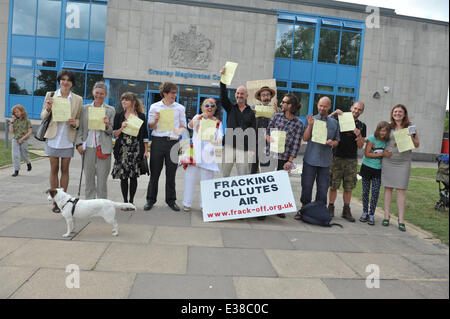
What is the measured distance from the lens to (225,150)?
5.95m

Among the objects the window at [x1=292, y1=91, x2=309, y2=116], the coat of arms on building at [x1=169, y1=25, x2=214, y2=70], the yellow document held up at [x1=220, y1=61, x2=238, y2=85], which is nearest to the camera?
the yellow document held up at [x1=220, y1=61, x2=238, y2=85]

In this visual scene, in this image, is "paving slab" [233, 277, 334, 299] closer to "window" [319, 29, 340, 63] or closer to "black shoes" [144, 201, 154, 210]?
"black shoes" [144, 201, 154, 210]

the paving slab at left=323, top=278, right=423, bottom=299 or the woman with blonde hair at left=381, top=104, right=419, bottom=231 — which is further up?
the woman with blonde hair at left=381, top=104, right=419, bottom=231

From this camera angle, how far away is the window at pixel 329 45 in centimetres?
2312

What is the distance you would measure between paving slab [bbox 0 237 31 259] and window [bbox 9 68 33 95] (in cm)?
2170

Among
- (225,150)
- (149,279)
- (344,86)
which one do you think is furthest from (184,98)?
(149,279)

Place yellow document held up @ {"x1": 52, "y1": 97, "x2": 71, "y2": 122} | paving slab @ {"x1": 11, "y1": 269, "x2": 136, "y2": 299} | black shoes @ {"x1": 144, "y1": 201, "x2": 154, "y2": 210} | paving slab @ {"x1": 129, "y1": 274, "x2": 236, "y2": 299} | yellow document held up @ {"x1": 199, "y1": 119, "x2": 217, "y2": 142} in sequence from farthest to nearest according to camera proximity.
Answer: black shoes @ {"x1": 144, "y1": 201, "x2": 154, "y2": 210}, yellow document held up @ {"x1": 199, "y1": 119, "x2": 217, "y2": 142}, yellow document held up @ {"x1": 52, "y1": 97, "x2": 71, "y2": 122}, paving slab @ {"x1": 129, "y1": 274, "x2": 236, "y2": 299}, paving slab @ {"x1": 11, "y1": 269, "x2": 136, "y2": 299}

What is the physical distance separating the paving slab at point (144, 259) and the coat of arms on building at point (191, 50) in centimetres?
1747

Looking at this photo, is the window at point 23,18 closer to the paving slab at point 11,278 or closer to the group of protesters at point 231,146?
the group of protesters at point 231,146

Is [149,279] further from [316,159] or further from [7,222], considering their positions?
[316,159]

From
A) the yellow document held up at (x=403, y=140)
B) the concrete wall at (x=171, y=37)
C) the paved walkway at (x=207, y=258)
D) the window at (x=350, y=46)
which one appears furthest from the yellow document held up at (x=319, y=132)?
the window at (x=350, y=46)

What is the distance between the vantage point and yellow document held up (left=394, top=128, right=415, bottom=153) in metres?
5.52

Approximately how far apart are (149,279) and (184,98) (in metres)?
18.3

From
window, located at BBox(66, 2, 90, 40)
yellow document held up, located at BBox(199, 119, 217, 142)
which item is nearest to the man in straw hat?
yellow document held up, located at BBox(199, 119, 217, 142)
